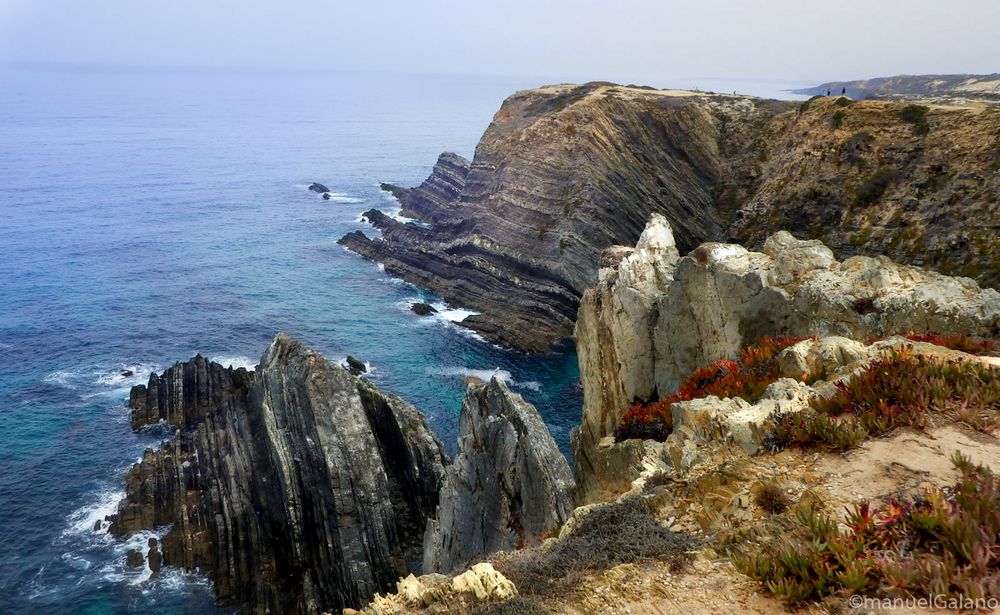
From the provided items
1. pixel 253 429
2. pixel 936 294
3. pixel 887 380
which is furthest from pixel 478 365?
pixel 887 380

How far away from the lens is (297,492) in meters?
29.5

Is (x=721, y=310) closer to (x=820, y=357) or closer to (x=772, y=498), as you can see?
(x=820, y=357)

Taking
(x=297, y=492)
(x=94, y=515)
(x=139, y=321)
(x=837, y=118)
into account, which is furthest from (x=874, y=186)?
(x=139, y=321)

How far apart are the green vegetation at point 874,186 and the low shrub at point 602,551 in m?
54.5

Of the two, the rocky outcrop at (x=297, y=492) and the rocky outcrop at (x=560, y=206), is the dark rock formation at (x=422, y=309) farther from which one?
the rocky outcrop at (x=297, y=492)

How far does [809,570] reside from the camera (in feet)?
25.1

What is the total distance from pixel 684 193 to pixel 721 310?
167 feet

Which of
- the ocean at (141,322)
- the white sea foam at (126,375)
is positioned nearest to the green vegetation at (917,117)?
the ocean at (141,322)

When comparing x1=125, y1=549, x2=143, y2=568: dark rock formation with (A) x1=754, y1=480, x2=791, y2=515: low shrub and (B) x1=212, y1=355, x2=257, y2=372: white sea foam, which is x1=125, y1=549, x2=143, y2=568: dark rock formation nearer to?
(B) x1=212, y1=355, x2=257, y2=372: white sea foam

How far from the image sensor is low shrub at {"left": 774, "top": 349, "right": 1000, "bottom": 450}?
33.6 feet

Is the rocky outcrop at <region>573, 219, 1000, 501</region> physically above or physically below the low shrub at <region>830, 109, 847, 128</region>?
below

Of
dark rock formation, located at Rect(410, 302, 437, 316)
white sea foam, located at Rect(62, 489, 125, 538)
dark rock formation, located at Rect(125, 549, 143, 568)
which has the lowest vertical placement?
dark rock formation, located at Rect(125, 549, 143, 568)

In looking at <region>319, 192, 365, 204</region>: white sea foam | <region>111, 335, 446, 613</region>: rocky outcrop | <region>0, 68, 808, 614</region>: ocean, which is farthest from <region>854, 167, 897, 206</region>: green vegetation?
<region>319, 192, 365, 204</region>: white sea foam

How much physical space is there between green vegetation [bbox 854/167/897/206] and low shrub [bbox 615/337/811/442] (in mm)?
44737
